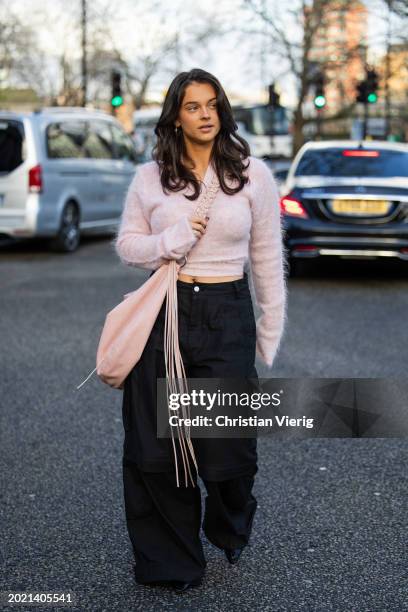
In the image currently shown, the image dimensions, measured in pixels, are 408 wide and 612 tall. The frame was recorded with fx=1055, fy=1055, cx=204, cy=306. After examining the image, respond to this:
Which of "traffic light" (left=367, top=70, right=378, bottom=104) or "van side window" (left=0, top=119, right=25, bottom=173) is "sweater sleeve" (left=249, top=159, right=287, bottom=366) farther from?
"traffic light" (left=367, top=70, right=378, bottom=104)

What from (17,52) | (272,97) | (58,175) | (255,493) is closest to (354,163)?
(58,175)

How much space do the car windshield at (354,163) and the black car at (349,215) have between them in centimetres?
3

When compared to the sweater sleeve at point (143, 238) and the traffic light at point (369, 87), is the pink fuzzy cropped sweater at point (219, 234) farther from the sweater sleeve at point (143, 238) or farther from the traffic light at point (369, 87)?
the traffic light at point (369, 87)

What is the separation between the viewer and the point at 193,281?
11.2 feet

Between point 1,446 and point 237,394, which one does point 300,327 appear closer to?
point 1,446

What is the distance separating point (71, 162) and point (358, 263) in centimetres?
429

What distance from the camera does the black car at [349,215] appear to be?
440 inches

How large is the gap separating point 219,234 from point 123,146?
Answer: 14182mm

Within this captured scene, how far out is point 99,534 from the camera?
4.07 meters

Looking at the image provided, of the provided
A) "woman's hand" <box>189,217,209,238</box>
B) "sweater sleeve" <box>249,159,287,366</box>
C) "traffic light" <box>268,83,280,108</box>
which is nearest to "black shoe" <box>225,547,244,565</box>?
"sweater sleeve" <box>249,159,287,366</box>

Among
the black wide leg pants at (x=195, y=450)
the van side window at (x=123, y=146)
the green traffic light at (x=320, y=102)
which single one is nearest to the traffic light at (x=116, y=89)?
the green traffic light at (x=320, y=102)

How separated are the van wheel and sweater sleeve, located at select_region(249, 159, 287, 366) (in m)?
11.2

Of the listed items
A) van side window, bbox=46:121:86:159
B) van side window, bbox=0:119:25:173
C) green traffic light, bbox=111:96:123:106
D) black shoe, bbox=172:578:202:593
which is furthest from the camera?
green traffic light, bbox=111:96:123:106

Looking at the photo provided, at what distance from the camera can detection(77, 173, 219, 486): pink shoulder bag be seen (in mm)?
3357
